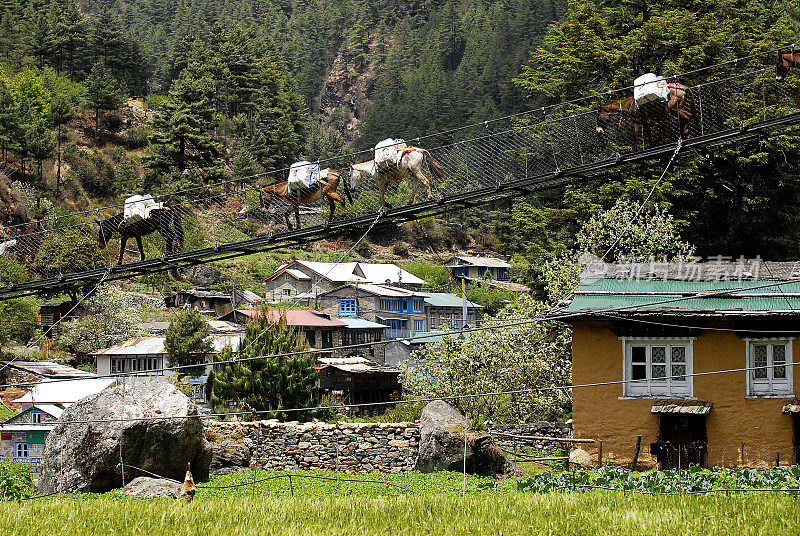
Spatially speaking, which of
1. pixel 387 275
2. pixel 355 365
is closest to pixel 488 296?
pixel 387 275

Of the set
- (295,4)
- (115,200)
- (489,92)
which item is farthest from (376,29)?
(115,200)

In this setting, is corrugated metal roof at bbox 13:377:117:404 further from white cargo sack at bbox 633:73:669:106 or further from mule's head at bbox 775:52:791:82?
mule's head at bbox 775:52:791:82

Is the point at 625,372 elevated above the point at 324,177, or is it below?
below

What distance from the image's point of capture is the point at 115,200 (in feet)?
281

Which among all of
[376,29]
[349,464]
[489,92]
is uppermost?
[376,29]

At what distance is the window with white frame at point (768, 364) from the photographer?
20.4m

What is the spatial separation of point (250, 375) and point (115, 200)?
193 ft

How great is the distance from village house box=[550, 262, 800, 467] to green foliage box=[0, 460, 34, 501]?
42.0ft

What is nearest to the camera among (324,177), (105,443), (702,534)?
(702,534)

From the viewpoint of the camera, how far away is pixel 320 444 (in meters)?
21.8

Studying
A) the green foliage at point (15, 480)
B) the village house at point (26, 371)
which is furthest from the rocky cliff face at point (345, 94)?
the green foliage at point (15, 480)

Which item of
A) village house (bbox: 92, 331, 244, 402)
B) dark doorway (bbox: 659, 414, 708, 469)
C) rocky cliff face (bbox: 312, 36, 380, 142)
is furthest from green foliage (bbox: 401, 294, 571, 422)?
rocky cliff face (bbox: 312, 36, 380, 142)

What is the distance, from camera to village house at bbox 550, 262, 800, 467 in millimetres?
20078

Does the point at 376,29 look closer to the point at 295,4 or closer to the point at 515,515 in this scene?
the point at 295,4
